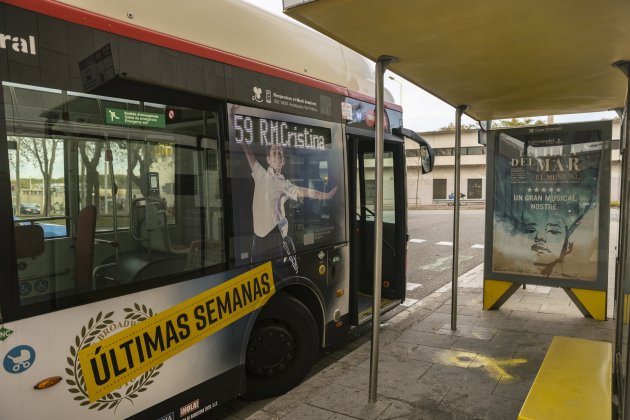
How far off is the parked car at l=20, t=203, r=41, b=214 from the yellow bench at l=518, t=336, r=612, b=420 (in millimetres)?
2834

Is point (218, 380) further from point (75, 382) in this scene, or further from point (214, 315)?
point (75, 382)

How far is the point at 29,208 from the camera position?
248 cm

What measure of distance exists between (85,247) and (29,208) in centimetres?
37

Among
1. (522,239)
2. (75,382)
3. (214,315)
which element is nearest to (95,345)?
(75,382)

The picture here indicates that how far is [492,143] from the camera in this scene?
6105mm

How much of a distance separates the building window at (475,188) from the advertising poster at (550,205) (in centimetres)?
4280

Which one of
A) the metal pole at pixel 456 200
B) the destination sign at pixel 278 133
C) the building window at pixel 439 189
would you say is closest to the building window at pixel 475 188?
the building window at pixel 439 189

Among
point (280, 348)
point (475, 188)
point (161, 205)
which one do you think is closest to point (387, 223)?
point (280, 348)

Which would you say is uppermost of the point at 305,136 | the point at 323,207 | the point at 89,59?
the point at 89,59

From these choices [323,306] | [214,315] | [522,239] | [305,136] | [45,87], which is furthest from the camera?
[522,239]

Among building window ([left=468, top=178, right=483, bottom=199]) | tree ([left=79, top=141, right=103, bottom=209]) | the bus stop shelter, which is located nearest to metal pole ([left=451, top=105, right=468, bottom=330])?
the bus stop shelter

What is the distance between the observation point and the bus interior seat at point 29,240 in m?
2.33

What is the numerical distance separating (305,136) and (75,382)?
260 cm

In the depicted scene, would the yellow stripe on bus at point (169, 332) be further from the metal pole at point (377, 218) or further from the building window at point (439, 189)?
the building window at point (439, 189)
